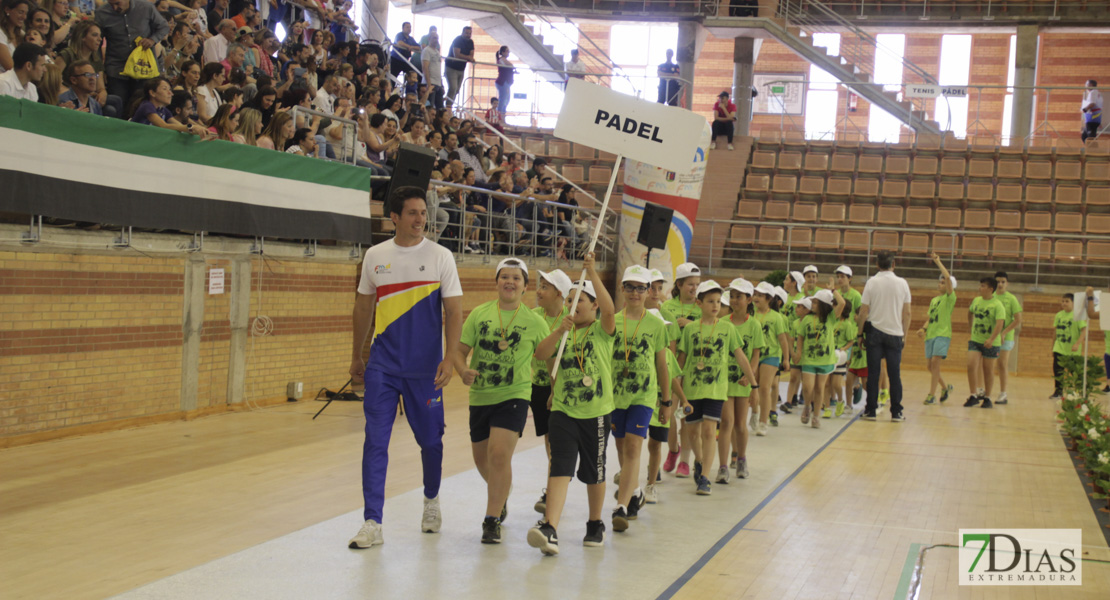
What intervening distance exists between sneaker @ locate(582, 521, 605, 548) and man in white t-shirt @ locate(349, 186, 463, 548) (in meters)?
1.24

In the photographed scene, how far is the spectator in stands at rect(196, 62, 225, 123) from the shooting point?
10.8m

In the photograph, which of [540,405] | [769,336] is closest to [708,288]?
[540,405]

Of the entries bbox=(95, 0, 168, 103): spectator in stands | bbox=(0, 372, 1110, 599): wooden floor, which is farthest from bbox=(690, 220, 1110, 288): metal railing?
bbox=(95, 0, 168, 103): spectator in stands

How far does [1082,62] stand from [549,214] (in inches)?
1063

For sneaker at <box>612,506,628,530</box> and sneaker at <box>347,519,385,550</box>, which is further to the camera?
sneaker at <box>612,506,628,530</box>

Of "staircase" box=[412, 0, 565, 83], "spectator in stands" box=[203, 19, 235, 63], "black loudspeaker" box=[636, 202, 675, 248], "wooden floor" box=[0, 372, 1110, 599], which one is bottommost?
"wooden floor" box=[0, 372, 1110, 599]

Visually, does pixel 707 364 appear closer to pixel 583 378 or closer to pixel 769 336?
pixel 583 378

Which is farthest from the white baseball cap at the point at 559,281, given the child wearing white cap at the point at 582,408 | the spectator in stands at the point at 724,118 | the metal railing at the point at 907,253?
the spectator in stands at the point at 724,118

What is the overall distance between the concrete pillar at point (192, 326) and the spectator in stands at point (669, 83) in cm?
1596

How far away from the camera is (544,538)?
584 centimetres

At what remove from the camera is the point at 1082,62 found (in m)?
35.6

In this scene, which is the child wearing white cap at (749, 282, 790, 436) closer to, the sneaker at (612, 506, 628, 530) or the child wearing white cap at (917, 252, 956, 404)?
the sneaker at (612, 506, 628, 530)

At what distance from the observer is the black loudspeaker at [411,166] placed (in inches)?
420

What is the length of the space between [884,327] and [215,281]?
8.51 meters
